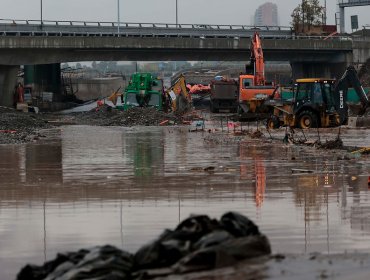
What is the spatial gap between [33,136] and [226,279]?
3122cm

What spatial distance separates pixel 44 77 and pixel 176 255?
9326 cm

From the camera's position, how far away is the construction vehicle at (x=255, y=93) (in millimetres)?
49594

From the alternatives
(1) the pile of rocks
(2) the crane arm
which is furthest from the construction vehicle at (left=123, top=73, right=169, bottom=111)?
(1) the pile of rocks

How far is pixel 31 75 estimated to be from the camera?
10012 centimetres

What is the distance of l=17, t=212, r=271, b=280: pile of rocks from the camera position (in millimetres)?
8367

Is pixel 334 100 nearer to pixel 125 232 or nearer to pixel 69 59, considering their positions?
pixel 125 232

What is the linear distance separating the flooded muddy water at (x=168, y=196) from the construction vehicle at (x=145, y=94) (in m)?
32.0

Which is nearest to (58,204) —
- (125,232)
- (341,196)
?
A: (125,232)

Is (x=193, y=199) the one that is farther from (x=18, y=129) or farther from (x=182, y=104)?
(x=182, y=104)

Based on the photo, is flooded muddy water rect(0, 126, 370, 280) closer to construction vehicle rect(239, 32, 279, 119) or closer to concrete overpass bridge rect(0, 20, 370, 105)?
construction vehicle rect(239, 32, 279, 119)

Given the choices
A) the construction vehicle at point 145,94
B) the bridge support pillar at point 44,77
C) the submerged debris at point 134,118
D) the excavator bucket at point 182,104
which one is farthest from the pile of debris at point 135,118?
the bridge support pillar at point 44,77

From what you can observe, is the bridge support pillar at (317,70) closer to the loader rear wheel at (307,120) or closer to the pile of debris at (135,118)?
the pile of debris at (135,118)

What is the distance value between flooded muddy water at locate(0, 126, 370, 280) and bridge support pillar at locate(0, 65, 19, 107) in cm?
5050

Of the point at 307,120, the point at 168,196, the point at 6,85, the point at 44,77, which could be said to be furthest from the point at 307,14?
the point at 168,196
